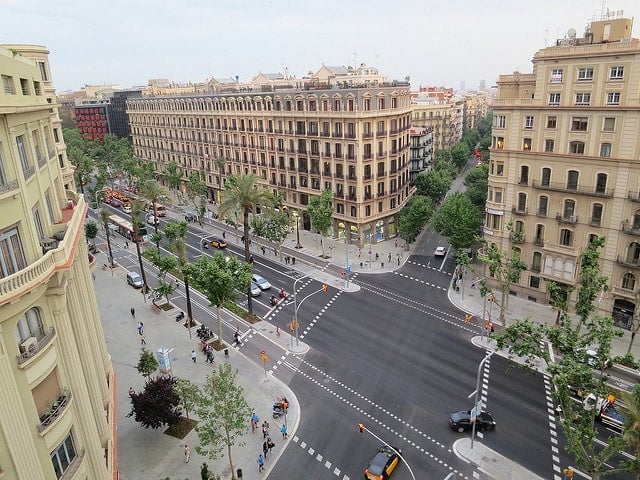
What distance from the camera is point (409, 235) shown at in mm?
72062

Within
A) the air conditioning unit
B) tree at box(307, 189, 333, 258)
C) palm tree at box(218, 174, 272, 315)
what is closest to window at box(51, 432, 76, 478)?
the air conditioning unit

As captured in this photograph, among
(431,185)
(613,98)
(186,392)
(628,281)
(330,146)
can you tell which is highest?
(613,98)

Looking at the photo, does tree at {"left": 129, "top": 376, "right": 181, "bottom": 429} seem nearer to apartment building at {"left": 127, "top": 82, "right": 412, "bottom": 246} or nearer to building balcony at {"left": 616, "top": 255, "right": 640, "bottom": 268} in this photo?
building balcony at {"left": 616, "top": 255, "right": 640, "bottom": 268}

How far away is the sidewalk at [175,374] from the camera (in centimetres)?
3253

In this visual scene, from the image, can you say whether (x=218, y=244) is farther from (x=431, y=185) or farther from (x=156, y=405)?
(x=156, y=405)

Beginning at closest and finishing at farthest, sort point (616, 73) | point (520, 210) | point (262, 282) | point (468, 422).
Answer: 1. point (468, 422)
2. point (616, 73)
3. point (520, 210)
4. point (262, 282)

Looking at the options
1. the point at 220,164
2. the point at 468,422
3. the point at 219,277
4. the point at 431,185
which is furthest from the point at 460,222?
the point at 220,164

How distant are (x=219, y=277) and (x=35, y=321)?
24692mm

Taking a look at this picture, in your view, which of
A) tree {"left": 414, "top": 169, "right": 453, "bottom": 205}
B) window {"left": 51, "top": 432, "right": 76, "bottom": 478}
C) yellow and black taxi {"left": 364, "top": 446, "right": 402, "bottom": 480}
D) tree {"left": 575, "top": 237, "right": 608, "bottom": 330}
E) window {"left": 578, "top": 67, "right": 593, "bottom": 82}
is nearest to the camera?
window {"left": 51, "top": 432, "right": 76, "bottom": 478}

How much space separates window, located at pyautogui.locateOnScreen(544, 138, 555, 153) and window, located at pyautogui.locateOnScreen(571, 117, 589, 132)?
2.61m

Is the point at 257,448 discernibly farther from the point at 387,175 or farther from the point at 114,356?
the point at 387,175

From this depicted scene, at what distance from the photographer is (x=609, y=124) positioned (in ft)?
149

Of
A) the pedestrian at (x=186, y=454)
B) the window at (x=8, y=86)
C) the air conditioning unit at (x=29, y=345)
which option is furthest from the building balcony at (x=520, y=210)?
the air conditioning unit at (x=29, y=345)

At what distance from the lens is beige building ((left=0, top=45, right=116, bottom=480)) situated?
17.1 m
